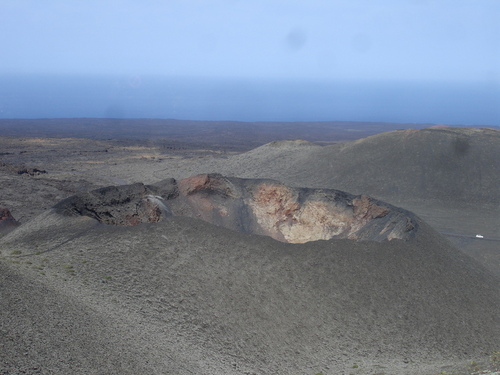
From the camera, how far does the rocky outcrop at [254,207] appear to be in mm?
17250

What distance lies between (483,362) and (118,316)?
7.43 meters

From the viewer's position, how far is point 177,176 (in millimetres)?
42094

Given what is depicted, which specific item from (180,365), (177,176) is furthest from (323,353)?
(177,176)

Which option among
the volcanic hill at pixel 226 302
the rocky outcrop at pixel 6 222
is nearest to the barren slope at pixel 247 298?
the volcanic hill at pixel 226 302

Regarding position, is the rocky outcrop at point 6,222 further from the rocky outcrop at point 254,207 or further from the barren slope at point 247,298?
the barren slope at point 247,298

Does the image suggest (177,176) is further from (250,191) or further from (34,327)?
(34,327)

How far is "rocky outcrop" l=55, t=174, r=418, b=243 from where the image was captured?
17.2 metres

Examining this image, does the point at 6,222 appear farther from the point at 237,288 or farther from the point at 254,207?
the point at 237,288

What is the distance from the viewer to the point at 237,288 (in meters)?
12.6

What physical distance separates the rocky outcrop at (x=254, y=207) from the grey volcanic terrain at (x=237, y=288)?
0.05 m

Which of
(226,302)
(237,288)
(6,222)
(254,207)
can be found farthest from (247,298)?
(6,222)

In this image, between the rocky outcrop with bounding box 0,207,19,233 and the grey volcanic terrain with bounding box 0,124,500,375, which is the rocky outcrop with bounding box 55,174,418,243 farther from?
the rocky outcrop with bounding box 0,207,19,233

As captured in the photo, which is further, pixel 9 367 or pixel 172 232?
pixel 172 232

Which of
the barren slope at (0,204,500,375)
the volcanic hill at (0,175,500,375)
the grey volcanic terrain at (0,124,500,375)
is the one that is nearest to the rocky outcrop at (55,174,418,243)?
the grey volcanic terrain at (0,124,500,375)
